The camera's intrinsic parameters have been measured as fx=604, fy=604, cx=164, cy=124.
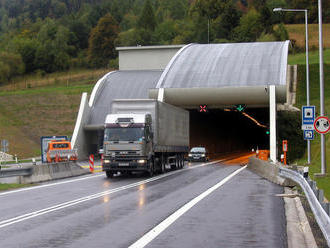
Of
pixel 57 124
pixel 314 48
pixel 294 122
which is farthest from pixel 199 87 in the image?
pixel 314 48

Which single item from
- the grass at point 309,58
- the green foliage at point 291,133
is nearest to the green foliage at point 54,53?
the grass at point 309,58

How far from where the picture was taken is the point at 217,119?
79250 millimetres

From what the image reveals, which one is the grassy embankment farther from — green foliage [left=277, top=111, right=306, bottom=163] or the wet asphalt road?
the wet asphalt road

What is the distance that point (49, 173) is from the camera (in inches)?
1218

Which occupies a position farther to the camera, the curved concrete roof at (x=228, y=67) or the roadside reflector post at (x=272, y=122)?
the curved concrete roof at (x=228, y=67)

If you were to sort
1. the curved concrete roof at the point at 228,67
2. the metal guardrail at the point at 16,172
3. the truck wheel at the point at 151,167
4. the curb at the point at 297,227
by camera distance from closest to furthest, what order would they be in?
the curb at the point at 297,227 → the metal guardrail at the point at 16,172 → the truck wheel at the point at 151,167 → the curved concrete roof at the point at 228,67

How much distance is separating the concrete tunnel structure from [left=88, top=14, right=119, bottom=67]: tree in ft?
289

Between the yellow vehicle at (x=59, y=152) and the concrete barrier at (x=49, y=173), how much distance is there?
13095 millimetres

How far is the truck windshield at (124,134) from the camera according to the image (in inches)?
1203

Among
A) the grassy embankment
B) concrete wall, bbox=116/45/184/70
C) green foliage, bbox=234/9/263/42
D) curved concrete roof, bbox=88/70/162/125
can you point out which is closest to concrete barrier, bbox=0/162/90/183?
curved concrete roof, bbox=88/70/162/125

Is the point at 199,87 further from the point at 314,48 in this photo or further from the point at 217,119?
the point at 314,48

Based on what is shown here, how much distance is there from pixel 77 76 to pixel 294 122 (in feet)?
253

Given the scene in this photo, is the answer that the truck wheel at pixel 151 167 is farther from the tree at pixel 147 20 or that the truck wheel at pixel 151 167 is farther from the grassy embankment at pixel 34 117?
the tree at pixel 147 20

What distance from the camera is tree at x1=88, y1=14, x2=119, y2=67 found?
163m
